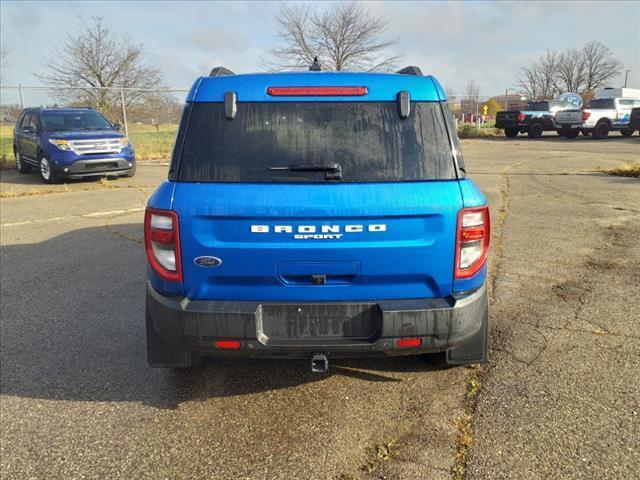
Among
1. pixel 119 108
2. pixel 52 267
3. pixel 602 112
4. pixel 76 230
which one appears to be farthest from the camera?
pixel 602 112

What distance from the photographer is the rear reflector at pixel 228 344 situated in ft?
8.96

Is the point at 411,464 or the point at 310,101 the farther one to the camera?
the point at 310,101

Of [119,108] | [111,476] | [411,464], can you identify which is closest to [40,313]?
[111,476]

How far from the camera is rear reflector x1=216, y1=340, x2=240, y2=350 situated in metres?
2.73

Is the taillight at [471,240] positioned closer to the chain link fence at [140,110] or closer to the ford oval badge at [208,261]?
the ford oval badge at [208,261]

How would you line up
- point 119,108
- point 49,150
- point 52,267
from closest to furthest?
1. point 52,267
2. point 49,150
3. point 119,108

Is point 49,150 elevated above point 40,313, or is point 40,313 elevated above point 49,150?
point 49,150

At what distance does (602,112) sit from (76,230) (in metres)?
28.4

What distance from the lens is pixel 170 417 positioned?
3.04m

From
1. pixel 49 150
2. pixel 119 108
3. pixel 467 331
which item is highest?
pixel 119 108

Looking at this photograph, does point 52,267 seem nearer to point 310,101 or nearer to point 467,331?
point 310,101

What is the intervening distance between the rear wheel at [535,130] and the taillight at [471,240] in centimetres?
2927

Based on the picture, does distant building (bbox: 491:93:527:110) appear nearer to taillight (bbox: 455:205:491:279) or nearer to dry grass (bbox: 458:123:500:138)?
dry grass (bbox: 458:123:500:138)

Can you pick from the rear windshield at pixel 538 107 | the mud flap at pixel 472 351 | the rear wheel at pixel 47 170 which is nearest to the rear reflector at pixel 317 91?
the mud flap at pixel 472 351
